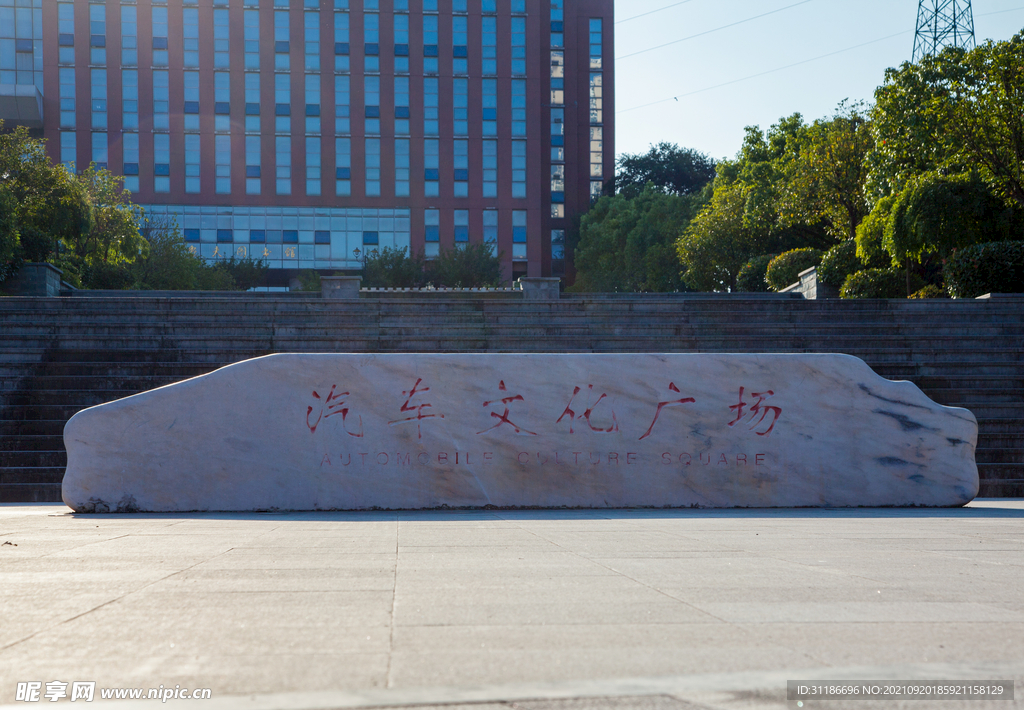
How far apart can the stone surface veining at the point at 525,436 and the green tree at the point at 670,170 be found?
2597 inches

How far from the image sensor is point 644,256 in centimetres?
5050

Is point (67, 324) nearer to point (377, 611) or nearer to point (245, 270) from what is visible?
point (377, 611)


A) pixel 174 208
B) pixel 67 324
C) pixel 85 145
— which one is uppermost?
pixel 85 145

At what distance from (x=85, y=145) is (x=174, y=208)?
698 cm

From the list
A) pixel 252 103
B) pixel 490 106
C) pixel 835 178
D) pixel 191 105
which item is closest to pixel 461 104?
pixel 490 106

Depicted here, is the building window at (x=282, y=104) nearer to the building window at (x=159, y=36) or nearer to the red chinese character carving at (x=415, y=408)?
the building window at (x=159, y=36)

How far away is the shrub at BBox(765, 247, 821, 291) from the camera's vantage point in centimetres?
2798

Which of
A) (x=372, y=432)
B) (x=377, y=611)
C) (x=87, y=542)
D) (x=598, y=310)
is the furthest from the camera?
(x=598, y=310)

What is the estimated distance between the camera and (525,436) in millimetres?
8945

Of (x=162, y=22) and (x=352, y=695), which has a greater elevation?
(x=162, y=22)

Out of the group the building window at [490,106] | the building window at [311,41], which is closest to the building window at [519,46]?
the building window at [490,106]

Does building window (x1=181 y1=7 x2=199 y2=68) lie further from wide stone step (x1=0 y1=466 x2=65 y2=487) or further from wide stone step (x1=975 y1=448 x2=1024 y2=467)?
wide stone step (x1=975 y1=448 x2=1024 y2=467)

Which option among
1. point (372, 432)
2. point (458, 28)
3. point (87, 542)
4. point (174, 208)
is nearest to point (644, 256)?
point (458, 28)

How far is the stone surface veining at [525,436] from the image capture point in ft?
28.2
